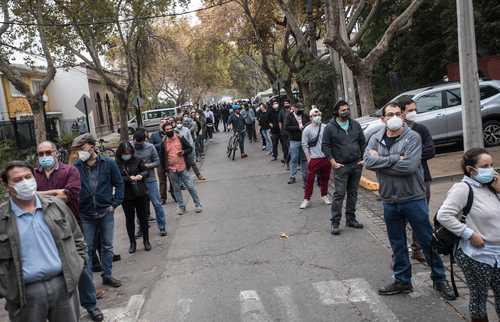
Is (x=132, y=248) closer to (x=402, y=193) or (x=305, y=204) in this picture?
(x=305, y=204)

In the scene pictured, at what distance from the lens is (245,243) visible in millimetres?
7723

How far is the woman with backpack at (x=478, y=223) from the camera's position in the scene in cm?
385

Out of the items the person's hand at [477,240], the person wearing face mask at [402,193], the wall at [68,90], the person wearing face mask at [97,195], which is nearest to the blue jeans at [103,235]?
the person wearing face mask at [97,195]

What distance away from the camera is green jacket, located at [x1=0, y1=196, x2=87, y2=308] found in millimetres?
3668

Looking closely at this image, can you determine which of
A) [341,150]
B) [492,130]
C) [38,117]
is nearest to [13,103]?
[38,117]

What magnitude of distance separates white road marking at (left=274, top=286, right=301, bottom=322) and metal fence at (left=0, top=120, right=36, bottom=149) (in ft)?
59.7

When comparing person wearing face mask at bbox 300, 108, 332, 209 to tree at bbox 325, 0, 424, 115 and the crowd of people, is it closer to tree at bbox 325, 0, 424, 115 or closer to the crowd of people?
the crowd of people

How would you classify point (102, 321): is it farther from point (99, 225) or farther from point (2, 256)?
point (2, 256)

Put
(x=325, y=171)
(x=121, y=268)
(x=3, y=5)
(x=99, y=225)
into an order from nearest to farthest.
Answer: (x=99, y=225) → (x=121, y=268) → (x=325, y=171) → (x=3, y=5)

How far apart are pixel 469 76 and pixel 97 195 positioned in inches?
235

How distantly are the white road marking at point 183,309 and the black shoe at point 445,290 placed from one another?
8.28ft

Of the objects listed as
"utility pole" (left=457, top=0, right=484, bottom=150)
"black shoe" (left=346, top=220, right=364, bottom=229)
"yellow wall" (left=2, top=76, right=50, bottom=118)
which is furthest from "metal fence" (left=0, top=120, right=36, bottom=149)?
"utility pole" (left=457, top=0, right=484, bottom=150)

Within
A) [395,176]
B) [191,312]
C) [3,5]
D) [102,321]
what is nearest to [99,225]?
Result: [102,321]

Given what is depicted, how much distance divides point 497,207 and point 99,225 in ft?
14.2
